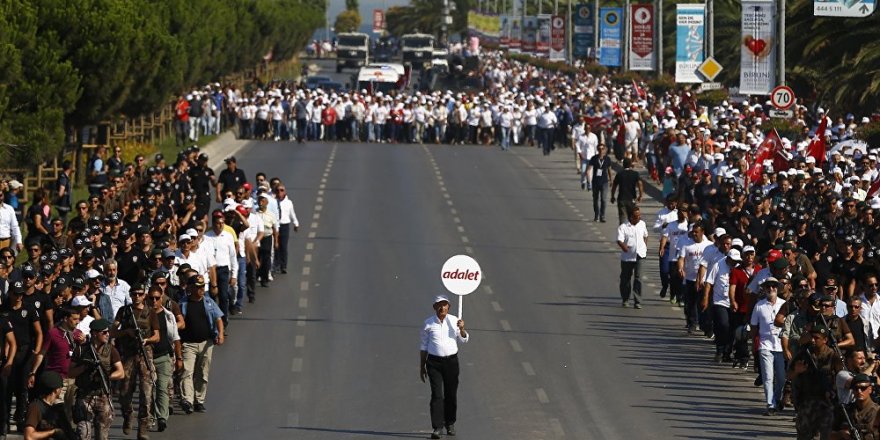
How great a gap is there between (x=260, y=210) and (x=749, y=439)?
37.7 ft

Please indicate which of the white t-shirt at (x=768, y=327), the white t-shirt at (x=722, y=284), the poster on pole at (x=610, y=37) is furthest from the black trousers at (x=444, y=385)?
the poster on pole at (x=610, y=37)

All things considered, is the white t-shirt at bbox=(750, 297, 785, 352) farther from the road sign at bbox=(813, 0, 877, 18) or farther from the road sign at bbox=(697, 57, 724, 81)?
the road sign at bbox=(697, 57, 724, 81)

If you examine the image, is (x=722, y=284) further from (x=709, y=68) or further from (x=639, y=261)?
(x=709, y=68)

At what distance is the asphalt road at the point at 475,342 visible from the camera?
18703 millimetres

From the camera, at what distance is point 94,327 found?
16.5m

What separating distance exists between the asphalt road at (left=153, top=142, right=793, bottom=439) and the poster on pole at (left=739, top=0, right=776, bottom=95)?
3.42 m

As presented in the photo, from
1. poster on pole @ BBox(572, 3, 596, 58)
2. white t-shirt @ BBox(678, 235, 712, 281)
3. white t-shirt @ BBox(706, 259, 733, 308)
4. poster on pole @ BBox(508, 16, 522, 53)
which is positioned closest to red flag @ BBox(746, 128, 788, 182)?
white t-shirt @ BBox(678, 235, 712, 281)

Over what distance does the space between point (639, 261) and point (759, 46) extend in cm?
1468

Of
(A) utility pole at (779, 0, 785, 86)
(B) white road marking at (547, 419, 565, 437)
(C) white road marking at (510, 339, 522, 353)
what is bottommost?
(C) white road marking at (510, 339, 522, 353)

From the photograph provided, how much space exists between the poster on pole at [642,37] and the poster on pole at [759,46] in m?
18.2

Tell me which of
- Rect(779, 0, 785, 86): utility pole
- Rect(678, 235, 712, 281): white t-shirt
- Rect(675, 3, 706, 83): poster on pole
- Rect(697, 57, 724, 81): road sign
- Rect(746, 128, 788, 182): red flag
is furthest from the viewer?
Rect(675, 3, 706, 83): poster on pole

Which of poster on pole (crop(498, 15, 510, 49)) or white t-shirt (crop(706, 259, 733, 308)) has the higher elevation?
poster on pole (crop(498, 15, 510, 49))

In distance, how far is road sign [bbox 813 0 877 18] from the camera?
36.0 meters

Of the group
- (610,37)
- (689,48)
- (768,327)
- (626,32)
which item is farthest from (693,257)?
(626,32)
